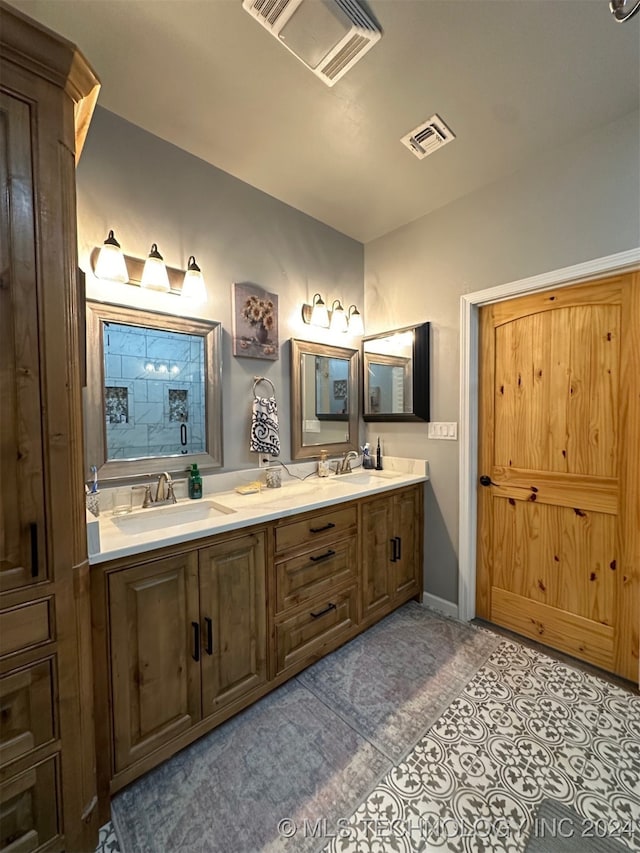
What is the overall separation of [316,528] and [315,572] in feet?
0.77

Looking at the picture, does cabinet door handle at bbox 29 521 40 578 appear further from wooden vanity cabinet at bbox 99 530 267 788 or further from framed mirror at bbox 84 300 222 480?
framed mirror at bbox 84 300 222 480

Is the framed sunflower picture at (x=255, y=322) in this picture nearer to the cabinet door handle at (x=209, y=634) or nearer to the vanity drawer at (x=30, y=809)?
the cabinet door handle at (x=209, y=634)

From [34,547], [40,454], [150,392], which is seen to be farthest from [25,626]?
[150,392]

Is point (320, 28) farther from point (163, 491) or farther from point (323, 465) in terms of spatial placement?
point (323, 465)

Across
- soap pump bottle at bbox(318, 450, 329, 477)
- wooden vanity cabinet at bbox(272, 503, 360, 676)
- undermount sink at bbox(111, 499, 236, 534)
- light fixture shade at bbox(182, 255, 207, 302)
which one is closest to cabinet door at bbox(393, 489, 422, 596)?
wooden vanity cabinet at bbox(272, 503, 360, 676)

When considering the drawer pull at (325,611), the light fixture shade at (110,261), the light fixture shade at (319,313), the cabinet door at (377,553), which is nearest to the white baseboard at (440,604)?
the cabinet door at (377,553)

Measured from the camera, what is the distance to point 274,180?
203cm

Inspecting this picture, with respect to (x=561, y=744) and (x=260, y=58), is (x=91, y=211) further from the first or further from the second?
(x=561, y=744)

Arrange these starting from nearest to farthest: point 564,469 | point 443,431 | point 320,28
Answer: point 320,28 < point 564,469 < point 443,431

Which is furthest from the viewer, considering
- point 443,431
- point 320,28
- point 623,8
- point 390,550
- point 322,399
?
point 322,399

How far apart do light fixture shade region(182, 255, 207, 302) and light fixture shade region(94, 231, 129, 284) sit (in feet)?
0.99

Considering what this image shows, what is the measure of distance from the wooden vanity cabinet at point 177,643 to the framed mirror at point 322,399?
962 millimetres

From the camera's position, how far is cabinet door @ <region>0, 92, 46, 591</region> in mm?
864

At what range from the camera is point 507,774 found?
126 centimetres
